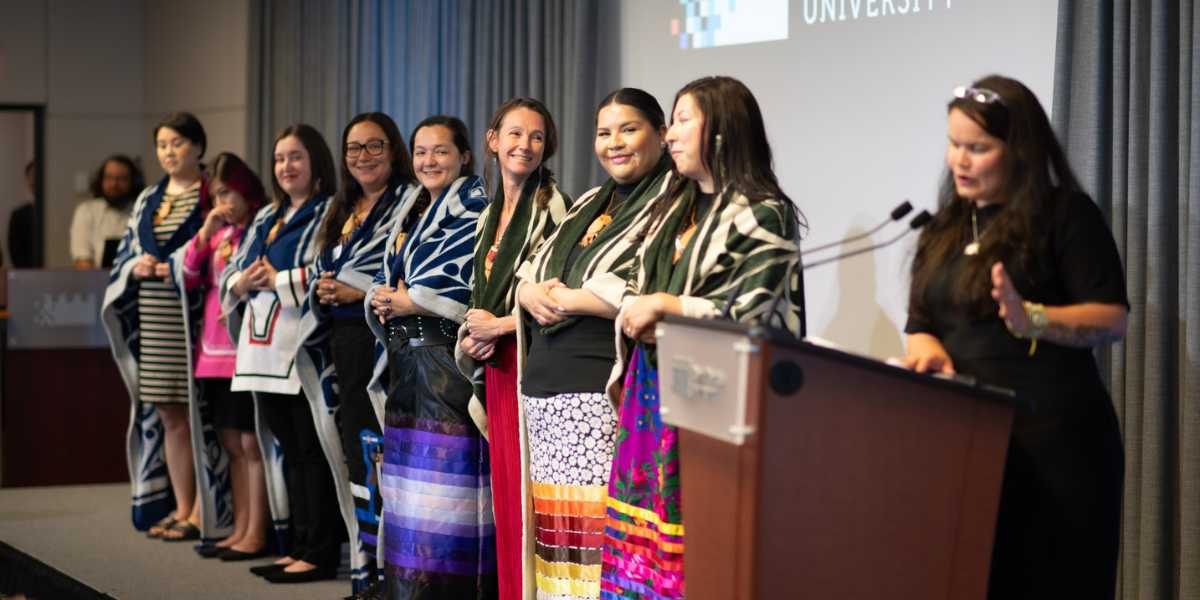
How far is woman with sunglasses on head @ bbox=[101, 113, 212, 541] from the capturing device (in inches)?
212

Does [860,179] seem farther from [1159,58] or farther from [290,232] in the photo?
[290,232]

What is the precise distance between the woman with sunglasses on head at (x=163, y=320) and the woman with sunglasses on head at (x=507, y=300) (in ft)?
6.62

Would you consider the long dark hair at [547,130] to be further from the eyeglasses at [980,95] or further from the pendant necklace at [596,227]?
the eyeglasses at [980,95]

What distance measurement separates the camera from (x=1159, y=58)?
3.28 m

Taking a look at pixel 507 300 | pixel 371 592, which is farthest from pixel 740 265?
pixel 371 592

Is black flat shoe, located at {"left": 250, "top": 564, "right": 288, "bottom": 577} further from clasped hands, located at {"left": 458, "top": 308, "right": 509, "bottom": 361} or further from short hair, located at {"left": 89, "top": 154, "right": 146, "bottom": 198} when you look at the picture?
short hair, located at {"left": 89, "top": 154, "right": 146, "bottom": 198}

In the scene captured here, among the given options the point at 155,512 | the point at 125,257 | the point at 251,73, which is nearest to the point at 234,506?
the point at 155,512

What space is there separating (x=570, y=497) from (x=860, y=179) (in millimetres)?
1528

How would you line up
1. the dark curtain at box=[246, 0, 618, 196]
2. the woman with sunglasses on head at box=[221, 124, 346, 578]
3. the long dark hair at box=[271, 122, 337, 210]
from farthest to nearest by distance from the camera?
the dark curtain at box=[246, 0, 618, 196], the long dark hair at box=[271, 122, 337, 210], the woman with sunglasses on head at box=[221, 124, 346, 578]

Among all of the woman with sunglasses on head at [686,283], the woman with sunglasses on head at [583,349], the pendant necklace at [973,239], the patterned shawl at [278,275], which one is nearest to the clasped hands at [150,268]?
the patterned shawl at [278,275]

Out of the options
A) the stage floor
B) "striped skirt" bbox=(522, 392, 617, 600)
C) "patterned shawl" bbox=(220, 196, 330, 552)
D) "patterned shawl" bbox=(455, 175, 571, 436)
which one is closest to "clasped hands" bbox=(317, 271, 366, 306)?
"patterned shawl" bbox=(220, 196, 330, 552)

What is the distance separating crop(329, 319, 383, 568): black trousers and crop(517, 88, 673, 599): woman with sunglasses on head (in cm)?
104

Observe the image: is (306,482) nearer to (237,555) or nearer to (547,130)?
(237,555)

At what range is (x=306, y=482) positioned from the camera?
467 cm
